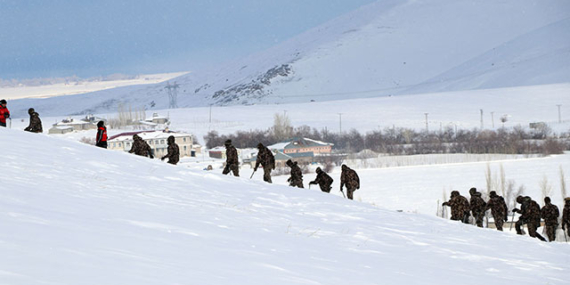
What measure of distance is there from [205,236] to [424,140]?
101 meters

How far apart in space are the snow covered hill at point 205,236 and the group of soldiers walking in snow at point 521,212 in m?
1.35

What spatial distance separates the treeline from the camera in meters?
89.4

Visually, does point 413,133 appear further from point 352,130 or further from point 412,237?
point 412,237

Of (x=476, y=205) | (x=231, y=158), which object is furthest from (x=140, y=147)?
(x=476, y=205)

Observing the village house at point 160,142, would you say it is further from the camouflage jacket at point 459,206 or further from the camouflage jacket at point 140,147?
the camouflage jacket at point 459,206

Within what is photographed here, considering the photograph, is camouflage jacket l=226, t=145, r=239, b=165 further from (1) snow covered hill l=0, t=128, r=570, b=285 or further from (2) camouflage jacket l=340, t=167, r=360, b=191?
(2) camouflage jacket l=340, t=167, r=360, b=191

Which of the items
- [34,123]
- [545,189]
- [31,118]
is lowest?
[545,189]

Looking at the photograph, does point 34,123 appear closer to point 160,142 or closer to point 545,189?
point 545,189

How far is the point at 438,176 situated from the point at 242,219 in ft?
178

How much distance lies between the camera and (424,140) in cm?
10738

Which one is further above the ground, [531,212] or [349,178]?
[349,178]

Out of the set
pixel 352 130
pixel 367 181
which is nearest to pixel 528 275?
pixel 367 181

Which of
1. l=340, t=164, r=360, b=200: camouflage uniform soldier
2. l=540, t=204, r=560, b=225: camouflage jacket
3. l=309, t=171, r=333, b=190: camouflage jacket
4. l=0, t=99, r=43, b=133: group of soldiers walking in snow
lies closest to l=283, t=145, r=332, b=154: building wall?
l=0, t=99, r=43, b=133: group of soldiers walking in snow

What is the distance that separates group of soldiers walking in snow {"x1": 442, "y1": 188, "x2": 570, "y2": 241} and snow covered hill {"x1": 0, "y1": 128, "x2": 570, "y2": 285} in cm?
135
